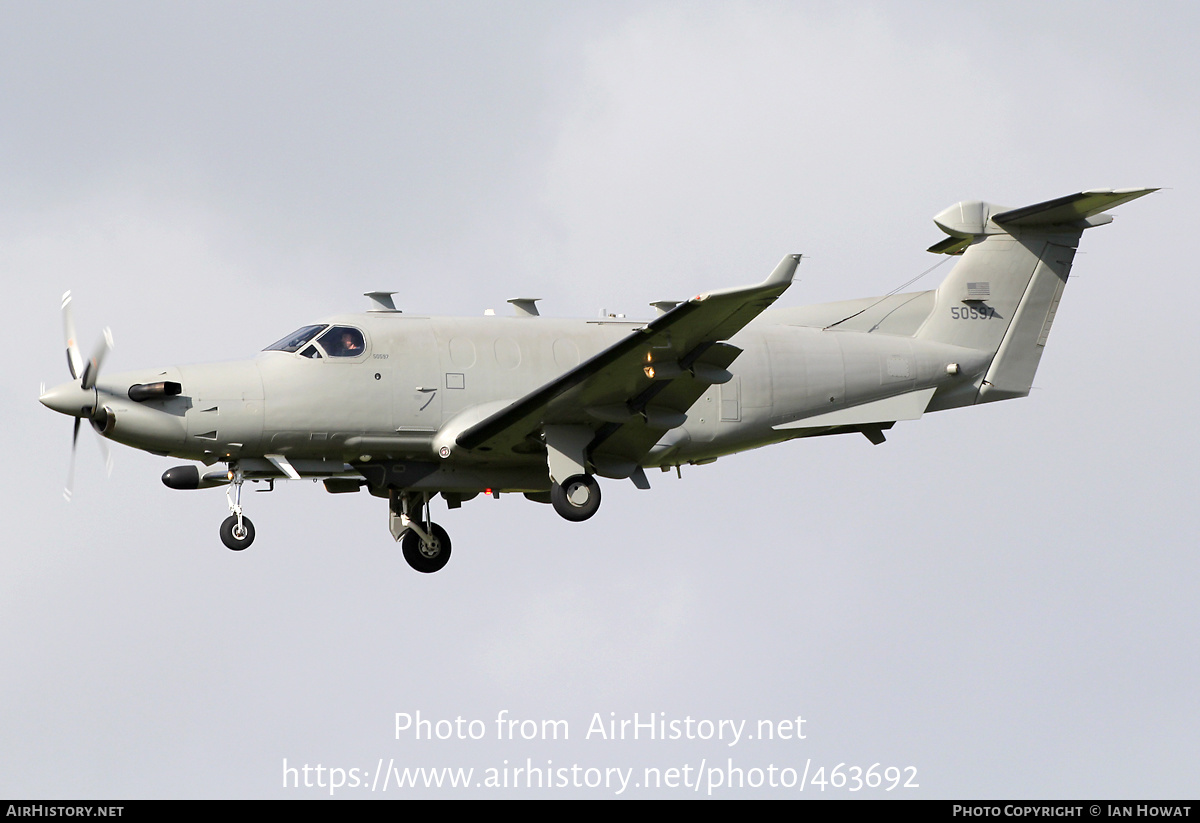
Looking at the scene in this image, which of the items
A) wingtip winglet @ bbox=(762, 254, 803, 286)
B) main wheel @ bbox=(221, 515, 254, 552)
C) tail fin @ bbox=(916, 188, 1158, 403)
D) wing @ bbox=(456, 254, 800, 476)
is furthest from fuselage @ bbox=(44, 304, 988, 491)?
wingtip winglet @ bbox=(762, 254, 803, 286)

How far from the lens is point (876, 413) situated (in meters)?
25.8

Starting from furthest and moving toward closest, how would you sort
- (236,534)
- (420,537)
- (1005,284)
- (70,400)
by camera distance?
(1005,284), (420,537), (236,534), (70,400)

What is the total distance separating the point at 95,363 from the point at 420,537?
5.73m

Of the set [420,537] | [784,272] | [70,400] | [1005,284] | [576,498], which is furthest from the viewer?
[1005,284]

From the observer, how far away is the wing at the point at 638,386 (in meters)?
21.0

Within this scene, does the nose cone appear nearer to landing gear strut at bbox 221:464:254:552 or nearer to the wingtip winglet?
landing gear strut at bbox 221:464:254:552

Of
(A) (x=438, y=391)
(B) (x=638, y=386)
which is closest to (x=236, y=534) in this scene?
(A) (x=438, y=391)

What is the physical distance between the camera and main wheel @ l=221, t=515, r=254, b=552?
2261cm

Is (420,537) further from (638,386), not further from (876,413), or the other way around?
(876,413)

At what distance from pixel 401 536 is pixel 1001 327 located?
404 inches

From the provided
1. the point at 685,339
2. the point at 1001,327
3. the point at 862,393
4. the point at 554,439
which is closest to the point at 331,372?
the point at 554,439

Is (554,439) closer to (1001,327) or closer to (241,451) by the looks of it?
(241,451)

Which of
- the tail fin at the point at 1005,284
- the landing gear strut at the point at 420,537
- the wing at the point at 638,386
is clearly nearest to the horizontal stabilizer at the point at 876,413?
the tail fin at the point at 1005,284

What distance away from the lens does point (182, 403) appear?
2259 cm
